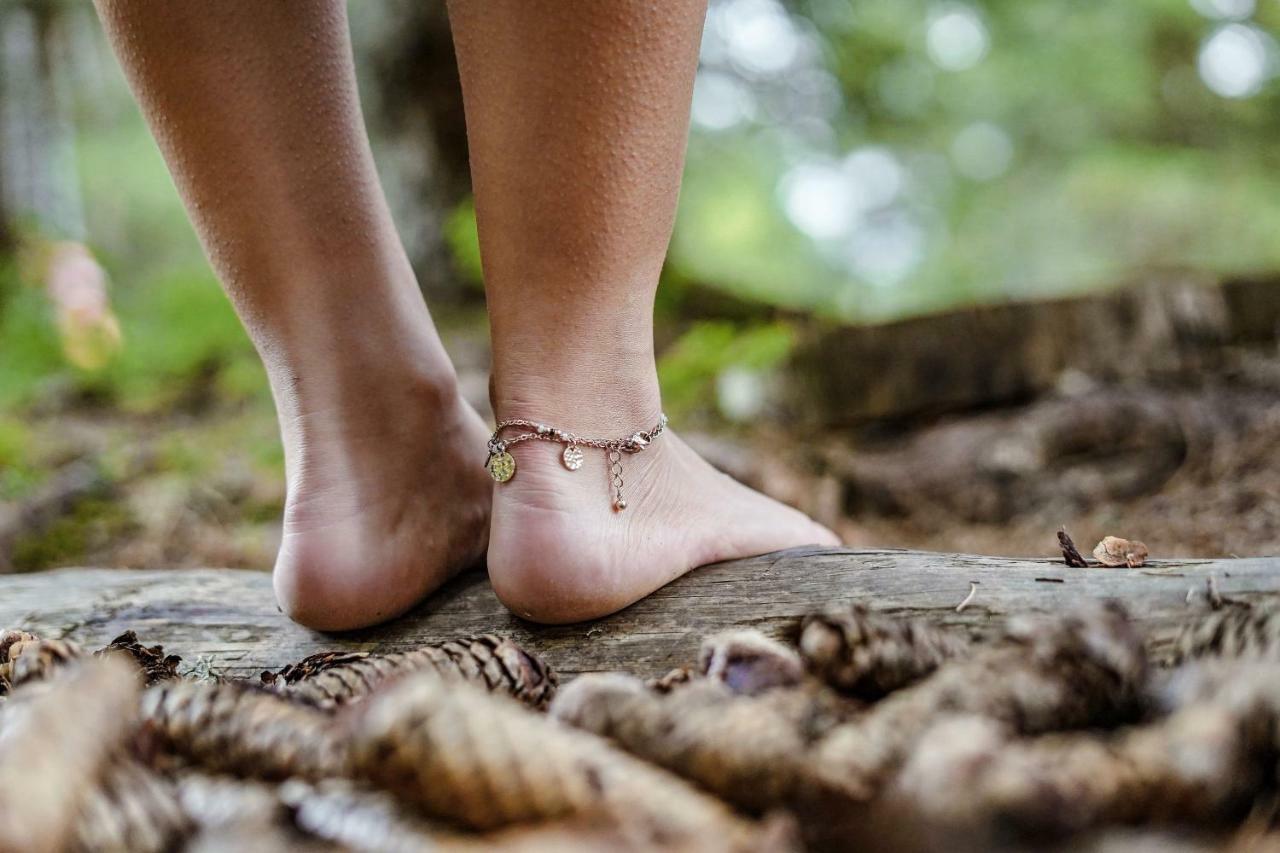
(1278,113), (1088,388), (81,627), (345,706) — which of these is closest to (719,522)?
(345,706)

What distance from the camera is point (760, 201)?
21.2 ft

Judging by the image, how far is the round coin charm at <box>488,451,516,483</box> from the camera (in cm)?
103

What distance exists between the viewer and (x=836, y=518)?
2266mm

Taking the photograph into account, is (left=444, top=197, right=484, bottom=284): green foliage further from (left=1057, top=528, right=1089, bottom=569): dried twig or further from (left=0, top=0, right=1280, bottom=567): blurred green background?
(left=1057, top=528, right=1089, bottom=569): dried twig

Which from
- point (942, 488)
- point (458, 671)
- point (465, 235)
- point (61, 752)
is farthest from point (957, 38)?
point (61, 752)

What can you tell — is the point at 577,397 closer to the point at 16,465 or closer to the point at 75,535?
the point at 75,535

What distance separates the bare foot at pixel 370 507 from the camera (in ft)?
3.47

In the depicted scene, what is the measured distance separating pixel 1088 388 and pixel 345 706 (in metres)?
2.43

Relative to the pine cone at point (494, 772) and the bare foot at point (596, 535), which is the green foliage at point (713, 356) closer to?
the bare foot at point (596, 535)

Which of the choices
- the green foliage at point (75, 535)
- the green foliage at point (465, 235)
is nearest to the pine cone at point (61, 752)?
the green foliage at point (75, 535)

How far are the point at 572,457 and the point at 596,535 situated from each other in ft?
0.33

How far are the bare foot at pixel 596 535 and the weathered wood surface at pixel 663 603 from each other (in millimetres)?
35

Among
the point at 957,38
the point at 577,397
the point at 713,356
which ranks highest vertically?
the point at 957,38

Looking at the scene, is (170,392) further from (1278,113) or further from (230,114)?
(1278,113)
